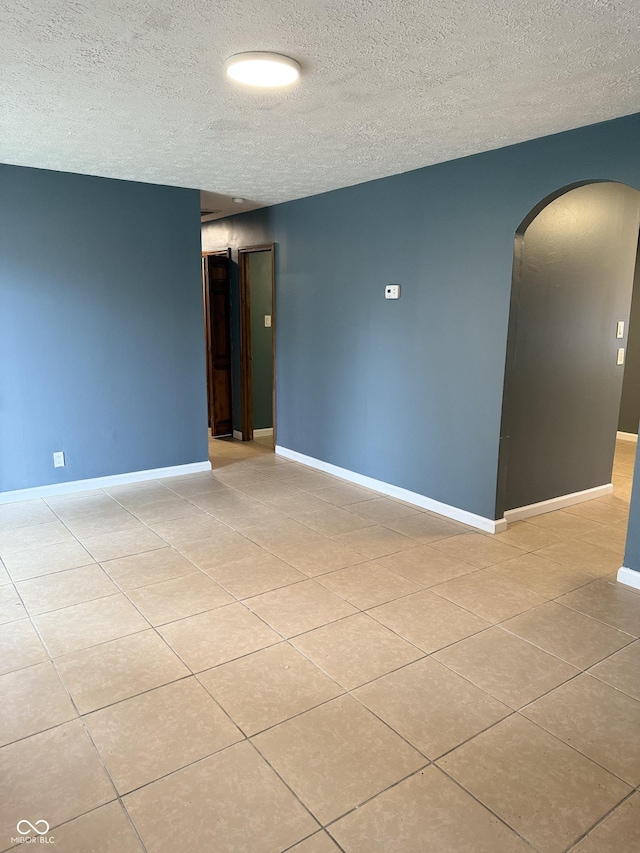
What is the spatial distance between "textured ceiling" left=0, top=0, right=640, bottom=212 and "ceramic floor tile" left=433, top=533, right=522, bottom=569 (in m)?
2.42

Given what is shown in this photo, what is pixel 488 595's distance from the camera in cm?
295

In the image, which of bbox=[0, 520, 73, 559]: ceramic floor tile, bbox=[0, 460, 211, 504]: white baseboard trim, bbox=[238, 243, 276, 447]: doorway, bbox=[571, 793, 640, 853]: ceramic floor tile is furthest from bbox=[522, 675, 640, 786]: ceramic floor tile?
bbox=[238, 243, 276, 447]: doorway

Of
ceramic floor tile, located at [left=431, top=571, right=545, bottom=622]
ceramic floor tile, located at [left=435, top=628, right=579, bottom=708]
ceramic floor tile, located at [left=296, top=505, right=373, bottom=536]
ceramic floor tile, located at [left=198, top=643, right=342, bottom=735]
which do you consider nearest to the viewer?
ceramic floor tile, located at [left=198, top=643, right=342, bottom=735]

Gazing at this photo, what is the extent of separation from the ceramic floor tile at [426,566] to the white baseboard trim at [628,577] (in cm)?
77

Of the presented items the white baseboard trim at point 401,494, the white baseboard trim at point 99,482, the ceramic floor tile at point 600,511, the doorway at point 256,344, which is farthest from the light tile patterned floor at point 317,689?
the doorway at point 256,344

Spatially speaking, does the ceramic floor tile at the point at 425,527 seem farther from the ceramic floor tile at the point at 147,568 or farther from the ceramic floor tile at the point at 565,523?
the ceramic floor tile at the point at 147,568

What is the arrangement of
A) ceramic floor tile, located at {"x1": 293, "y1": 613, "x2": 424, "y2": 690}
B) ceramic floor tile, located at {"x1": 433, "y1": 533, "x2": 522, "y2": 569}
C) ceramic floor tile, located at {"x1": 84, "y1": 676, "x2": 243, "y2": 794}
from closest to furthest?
ceramic floor tile, located at {"x1": 84, "y1": 676, "x2": 243, "y2": 794}, ceramic floor tile, located at {"x1": 293, "y1": 613, "x2": 424, "y2": 690}, ceramic floor tile, located at {"x1": 433, "y1": 533, "x2": 522, "y2": 569}

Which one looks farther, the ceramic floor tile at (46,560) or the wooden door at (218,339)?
the wooden door at (218,339)

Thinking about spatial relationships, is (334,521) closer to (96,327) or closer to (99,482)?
(99,482)

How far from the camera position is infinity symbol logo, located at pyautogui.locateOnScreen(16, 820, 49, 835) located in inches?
61.9

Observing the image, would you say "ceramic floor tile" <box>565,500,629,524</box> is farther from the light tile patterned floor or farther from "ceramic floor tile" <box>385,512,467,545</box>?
"ceramic floor tile" <box>385,512,467,545</box>

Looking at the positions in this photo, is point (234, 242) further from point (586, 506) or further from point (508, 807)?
point (508, 807)

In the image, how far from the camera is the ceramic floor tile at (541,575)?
120 inches

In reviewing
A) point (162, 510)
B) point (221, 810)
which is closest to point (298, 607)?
point (221, 810)
